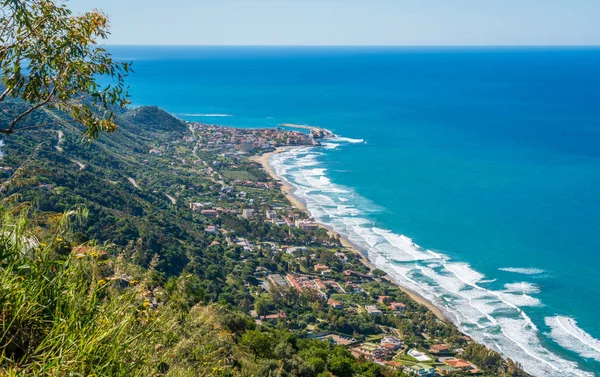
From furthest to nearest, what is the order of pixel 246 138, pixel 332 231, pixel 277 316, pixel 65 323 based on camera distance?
pixel 246 138 → pixel 332 231 → pixel 277 316 → pixel 65 323

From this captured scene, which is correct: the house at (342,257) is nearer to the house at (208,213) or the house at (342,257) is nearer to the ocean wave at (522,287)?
the ocean wave at (522,287)

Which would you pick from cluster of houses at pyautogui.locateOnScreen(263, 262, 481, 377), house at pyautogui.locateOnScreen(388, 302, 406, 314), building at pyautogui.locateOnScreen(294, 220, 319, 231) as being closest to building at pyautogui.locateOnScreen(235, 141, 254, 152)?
building at pyautogui.locateOnScreen(294, 220, 319, 231)

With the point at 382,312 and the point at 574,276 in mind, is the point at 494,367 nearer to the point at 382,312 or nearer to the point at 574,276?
the point at 382,312

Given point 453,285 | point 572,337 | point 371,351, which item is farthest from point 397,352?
point 572,337

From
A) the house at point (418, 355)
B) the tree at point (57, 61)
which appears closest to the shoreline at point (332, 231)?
the house at point (418, 355)

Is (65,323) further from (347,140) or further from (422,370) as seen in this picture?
(347,140)

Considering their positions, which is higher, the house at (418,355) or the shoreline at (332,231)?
the shoreline at (332,231)
